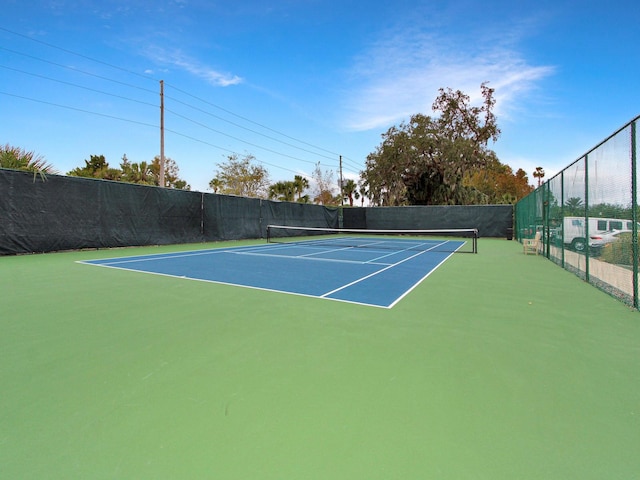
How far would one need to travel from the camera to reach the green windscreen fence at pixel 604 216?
13.2 feet

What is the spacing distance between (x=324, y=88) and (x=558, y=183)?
69.1 ft

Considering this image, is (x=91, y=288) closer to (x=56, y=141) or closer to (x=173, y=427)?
(x=173, y=427)

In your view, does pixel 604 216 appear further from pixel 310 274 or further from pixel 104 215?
pixel 104 215

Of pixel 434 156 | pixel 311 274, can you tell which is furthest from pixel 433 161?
pixel 311 274

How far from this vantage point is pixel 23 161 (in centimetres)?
934

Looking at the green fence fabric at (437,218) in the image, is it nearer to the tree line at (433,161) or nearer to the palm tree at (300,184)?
the tree line at (433,161)

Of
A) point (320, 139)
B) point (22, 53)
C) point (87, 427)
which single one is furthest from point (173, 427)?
point (320, 139)

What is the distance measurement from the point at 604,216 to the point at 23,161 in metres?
13.1

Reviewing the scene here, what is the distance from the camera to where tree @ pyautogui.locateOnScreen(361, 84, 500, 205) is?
25484 mm

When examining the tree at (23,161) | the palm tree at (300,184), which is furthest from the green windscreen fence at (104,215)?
the palm tree at (300,184)

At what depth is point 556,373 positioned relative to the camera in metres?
2.26

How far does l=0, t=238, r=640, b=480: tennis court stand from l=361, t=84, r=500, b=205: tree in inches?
Result: 921

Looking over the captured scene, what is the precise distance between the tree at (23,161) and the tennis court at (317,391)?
7.42 m

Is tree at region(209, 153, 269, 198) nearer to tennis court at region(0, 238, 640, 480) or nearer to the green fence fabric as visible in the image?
the green fence fabric
